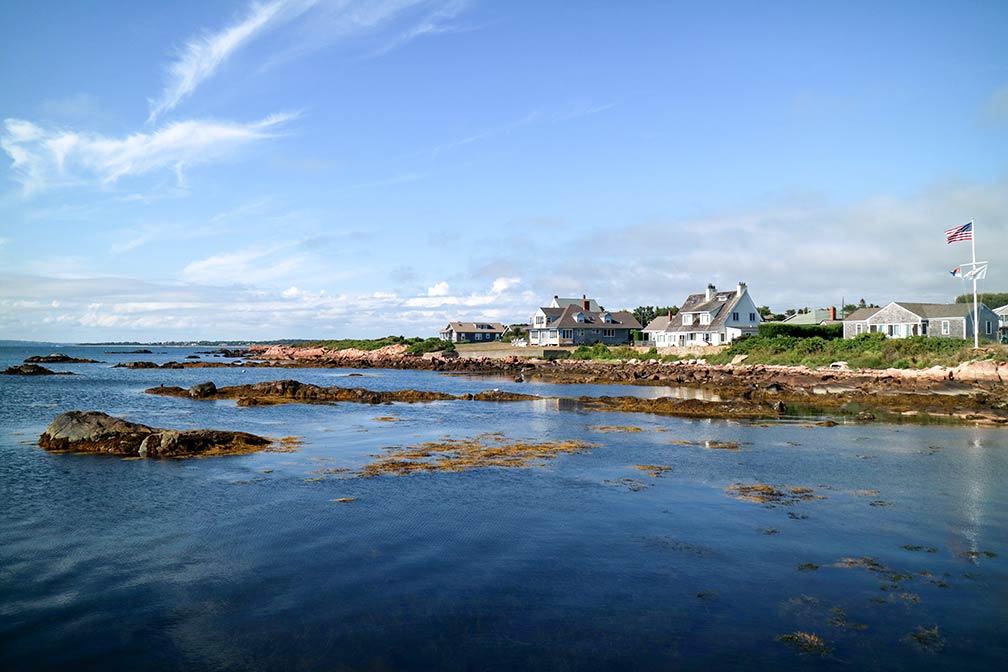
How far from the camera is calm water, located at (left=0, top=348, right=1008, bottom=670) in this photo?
8070 mm

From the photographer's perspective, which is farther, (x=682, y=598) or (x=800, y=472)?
(x=800, y=472)

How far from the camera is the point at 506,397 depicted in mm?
43438

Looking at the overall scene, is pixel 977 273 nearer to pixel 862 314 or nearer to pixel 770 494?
pixel 862 314

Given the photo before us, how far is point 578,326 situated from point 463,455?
3103 inches

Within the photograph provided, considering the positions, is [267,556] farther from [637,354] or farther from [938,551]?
[637,354]

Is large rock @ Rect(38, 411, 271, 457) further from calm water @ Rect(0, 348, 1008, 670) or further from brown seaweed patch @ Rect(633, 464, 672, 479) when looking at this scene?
brown seaweed patch @ Rect(633, 464, 672, 479)

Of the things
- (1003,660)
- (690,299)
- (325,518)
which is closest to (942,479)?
(1003,660)

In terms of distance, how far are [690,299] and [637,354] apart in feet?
55.8

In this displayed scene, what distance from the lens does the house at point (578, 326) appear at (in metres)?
99.4

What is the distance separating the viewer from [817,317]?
95.3 meters

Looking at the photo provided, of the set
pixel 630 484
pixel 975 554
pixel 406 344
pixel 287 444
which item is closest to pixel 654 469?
pixel 630 484

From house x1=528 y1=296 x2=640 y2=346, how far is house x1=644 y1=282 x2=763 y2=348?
14384mm

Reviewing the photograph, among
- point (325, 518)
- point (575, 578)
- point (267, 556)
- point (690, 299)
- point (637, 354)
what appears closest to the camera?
point (575, 578)

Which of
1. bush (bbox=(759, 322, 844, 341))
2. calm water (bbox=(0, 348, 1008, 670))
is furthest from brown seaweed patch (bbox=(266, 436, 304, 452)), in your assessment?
bush (bbox=(759, 322, 844, 341))
